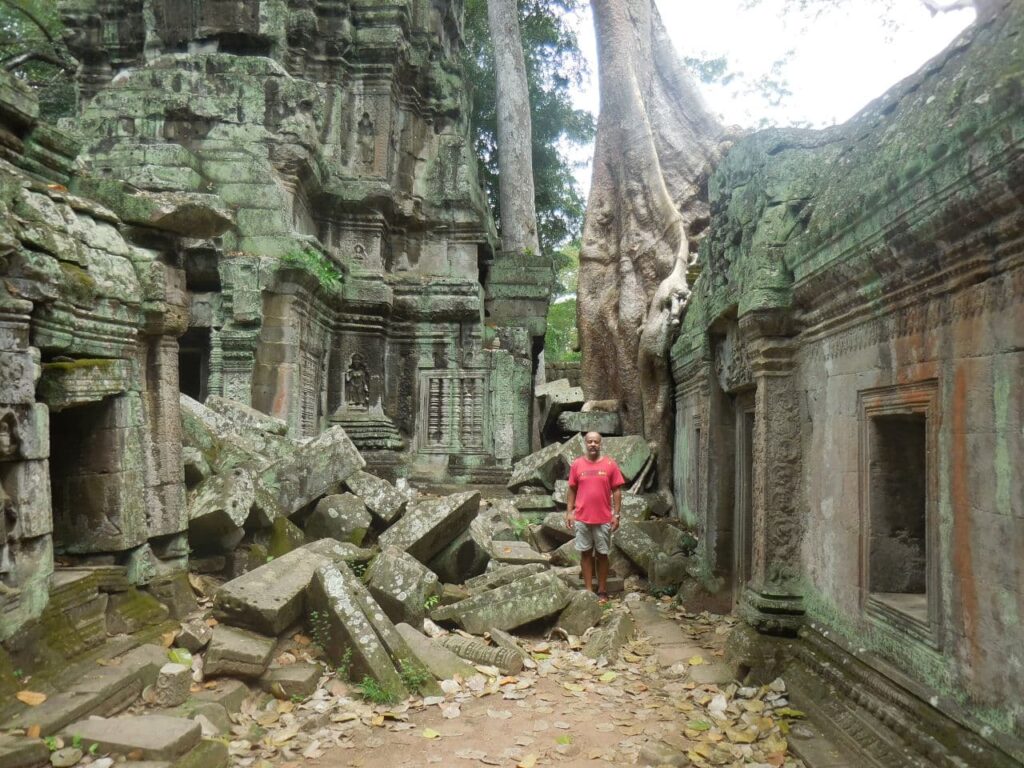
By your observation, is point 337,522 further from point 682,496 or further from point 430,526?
point 682,496

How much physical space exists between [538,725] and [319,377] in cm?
790

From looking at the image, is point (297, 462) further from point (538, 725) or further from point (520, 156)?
point (520, 156)

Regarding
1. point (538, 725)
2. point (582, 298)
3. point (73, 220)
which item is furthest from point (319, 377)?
point (538, 725)

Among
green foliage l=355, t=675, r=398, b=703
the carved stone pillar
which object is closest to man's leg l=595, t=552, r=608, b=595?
the carved stone pillar

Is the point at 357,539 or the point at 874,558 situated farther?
the point at 357,539

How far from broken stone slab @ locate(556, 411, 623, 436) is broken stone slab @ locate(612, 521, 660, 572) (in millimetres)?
4019

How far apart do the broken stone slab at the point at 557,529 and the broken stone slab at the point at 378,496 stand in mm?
1891

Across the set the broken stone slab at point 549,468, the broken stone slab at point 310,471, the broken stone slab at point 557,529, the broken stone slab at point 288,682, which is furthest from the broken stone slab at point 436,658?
the broken stone slab at point 549,468

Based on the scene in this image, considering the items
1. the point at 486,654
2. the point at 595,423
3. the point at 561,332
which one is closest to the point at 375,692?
the point at 486,654

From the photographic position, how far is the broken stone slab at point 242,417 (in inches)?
289

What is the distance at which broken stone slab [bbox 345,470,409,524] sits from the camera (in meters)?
6.74

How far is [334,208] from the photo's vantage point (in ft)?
40.4

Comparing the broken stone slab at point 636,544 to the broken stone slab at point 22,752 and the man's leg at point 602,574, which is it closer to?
the man's leg at point 602,574

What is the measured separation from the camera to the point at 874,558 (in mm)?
3674
